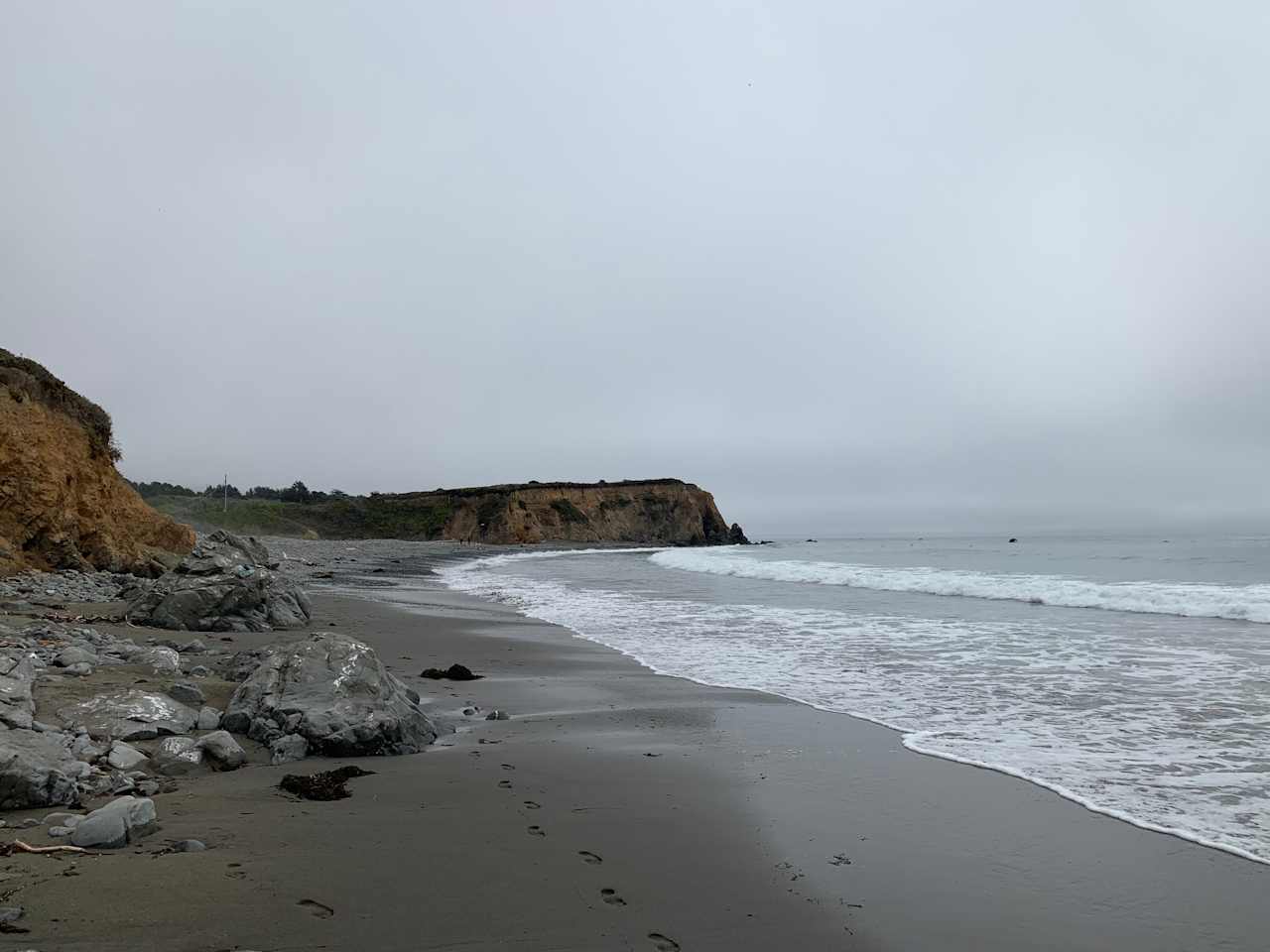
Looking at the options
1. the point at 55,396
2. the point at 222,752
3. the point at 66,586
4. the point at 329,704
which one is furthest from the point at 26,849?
the point at 55,396

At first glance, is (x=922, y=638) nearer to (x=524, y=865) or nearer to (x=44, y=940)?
(x=524, y=865)

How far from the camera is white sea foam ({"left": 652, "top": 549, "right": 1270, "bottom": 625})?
1669 cm

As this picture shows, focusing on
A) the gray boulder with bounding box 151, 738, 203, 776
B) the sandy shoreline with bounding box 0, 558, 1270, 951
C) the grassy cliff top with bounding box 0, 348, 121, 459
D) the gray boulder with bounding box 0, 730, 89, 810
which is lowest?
the sandy shoreline with bounding box 0, 558, 1270, 951

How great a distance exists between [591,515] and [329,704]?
289 ft

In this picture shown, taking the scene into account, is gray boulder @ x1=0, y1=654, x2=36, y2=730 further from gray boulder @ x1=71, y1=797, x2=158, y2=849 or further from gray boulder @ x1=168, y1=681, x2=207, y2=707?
gray boulder @ x1=71, y1=797, x2=158, y2=849

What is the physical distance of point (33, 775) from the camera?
3.55 m

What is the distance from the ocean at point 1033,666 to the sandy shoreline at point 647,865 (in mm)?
763

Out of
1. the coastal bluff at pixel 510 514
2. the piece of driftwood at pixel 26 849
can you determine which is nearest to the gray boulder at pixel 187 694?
the piece of driftwood at pixel 26 849

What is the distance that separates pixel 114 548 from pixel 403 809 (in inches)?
578

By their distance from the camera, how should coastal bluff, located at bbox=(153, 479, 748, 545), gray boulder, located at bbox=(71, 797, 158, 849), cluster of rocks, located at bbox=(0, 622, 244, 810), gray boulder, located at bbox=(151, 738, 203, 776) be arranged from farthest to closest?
coastal bluff, located at bbox=(153, 479, 748, 545), gray boulder, located at bbox=(151, 738, 203, 776), cluster of rocks, located at bbox=(0, 622, 244, 810), gray boulder, located at bbox=(71, 797, 158, 849)

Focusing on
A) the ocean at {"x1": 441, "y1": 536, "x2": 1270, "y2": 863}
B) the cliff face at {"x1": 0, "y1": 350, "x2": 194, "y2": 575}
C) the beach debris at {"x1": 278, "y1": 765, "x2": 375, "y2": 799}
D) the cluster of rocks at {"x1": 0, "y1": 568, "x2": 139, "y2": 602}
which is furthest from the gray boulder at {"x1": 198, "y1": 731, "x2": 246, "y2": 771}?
the cliff face at {"x1": 0, "y1": 350, "x2": 194, "y2": 575}

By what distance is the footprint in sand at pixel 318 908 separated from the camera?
280 cm

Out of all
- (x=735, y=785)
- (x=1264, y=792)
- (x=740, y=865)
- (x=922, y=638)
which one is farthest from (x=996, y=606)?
(x=740, y=865)

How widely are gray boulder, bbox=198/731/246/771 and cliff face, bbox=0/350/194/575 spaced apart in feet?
35.9
